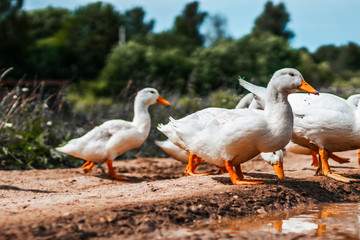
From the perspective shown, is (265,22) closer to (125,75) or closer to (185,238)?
(125,75)

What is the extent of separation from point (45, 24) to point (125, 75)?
25.6 metres

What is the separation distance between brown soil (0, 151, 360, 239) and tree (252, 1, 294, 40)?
48.7 meters

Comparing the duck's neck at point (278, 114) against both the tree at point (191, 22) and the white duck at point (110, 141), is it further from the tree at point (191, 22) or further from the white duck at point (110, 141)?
the tree at point (191, 22)

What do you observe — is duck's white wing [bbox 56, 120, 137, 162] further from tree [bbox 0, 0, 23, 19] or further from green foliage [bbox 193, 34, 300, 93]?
tree [bbox 0, 0, 23, 19]

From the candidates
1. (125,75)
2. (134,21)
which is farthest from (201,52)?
(134,21)

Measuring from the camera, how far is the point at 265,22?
52.3m

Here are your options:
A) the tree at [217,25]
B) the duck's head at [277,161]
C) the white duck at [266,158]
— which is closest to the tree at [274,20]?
the tree at [217,25]

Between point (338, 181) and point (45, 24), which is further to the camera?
point (45, 24)

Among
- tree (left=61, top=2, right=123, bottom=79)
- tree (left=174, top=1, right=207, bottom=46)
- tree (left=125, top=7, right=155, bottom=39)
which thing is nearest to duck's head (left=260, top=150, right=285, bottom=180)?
tree (left=61, top=2, right=123, bottom=79)

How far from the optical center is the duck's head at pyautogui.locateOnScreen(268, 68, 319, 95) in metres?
4.23

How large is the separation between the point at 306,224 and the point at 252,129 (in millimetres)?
1091

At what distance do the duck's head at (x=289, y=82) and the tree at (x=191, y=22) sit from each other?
45871mm

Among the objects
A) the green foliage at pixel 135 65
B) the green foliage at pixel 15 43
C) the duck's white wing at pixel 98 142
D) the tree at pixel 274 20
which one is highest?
the tree at pixel 274 20

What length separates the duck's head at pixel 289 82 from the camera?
13.9 feet
